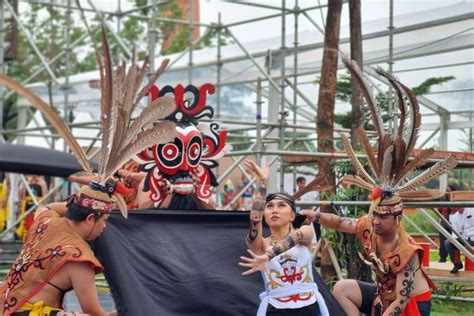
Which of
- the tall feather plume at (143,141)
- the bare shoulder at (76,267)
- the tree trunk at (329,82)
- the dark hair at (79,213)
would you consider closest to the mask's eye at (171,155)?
the tall feather plume at (143,141)

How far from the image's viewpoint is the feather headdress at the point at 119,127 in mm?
5625

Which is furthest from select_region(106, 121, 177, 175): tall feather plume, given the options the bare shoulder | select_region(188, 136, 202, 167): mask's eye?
select_region(188, 136, 202, 167): mask's eye

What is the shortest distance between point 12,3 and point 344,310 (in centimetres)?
1308

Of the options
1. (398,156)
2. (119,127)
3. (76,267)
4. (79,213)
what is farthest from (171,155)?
(76,267)

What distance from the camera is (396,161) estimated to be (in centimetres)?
636

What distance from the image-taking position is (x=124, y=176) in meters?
8.13

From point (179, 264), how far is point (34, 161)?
4.61 meters

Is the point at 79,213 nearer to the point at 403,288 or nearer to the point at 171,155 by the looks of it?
the point at 403,288

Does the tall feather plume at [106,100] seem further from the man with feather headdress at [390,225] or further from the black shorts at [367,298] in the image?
the black shorts at [367,298]

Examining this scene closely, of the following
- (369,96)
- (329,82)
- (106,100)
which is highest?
(329,82)

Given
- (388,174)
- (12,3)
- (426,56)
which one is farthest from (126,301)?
(12,3)

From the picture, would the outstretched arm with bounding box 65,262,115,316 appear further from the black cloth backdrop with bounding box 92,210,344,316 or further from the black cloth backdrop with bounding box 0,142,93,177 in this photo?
the black cloth backdrop with bounding box 0,142,93,177

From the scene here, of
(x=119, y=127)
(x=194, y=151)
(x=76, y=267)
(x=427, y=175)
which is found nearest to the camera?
(x=76, y=267)

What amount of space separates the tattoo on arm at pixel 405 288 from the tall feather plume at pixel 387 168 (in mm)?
570
